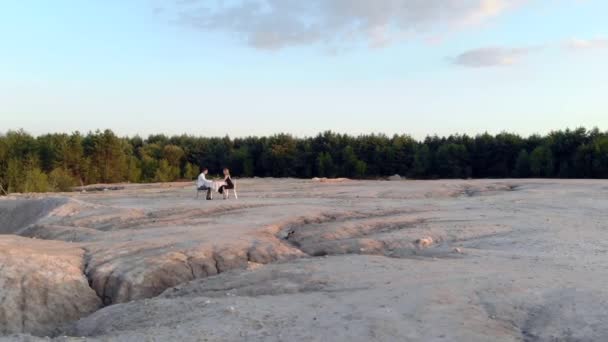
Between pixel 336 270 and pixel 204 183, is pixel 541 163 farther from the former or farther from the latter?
pixel 336 270

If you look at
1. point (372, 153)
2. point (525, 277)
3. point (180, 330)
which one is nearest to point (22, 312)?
point (180, 330)

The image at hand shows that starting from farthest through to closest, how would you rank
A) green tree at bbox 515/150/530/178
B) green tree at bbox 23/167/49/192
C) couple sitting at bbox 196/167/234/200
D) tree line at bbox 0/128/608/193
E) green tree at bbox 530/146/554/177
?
1. green tree at bbox 515/150/530/178
2. green tree at bbox 530/146/554/177
3. tree line at bbox 0/128/608/193
4. green tree at bbox 23/167/49/192
5. couple sitting at bbox 196/167/234/200

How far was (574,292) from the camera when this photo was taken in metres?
7.41

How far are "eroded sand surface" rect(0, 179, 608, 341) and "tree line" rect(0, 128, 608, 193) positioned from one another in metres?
19.9

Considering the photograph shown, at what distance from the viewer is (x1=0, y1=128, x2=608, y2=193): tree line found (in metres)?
35.8

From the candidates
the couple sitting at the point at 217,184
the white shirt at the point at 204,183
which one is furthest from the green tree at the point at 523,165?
the white shirt at the point at 204,183

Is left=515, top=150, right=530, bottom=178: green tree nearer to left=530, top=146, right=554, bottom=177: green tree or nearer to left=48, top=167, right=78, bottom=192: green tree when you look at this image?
left=530, top=146, right=554, bottom=177: green tree

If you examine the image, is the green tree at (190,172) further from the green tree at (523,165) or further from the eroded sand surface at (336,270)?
the eroded sand surface at (336,270)

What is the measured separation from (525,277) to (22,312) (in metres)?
7.21

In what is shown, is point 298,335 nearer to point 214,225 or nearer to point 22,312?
point 22,312

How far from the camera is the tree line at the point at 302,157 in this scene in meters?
35.8

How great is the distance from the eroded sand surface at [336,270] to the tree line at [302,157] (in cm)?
1989

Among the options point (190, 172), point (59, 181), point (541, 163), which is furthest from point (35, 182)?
point (541, 163)

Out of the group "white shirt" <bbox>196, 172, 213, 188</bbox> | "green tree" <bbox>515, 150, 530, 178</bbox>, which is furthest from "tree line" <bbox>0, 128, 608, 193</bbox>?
"white shirt" <bbox>196, 172, 213, 188</bbox>
